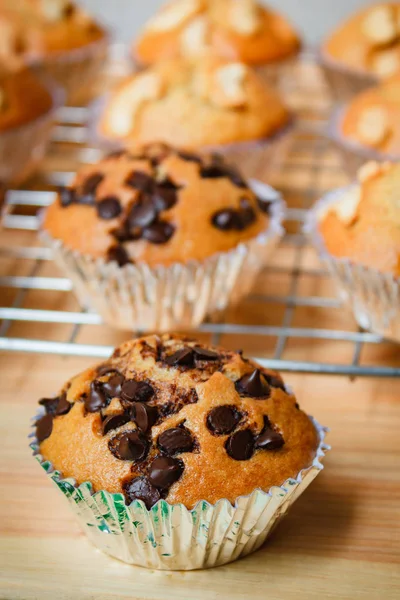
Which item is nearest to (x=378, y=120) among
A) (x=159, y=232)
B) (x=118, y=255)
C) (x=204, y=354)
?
(x=159, y=232)

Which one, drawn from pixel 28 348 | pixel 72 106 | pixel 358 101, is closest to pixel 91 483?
pixel 28 348

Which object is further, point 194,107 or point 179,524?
point 194,107

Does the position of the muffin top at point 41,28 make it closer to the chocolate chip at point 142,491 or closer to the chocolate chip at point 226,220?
the chocolate chip at point 226,220

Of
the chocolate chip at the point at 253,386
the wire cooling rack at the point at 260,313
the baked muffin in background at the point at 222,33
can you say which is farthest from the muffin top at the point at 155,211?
the baked muffin in background at the point at 222,33

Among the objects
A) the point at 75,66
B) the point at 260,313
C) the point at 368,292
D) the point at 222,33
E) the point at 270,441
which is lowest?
the point at 260,313

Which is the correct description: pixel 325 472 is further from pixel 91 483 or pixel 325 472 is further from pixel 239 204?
pixel 239 204

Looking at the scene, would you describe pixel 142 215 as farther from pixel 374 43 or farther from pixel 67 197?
pixel 374 43

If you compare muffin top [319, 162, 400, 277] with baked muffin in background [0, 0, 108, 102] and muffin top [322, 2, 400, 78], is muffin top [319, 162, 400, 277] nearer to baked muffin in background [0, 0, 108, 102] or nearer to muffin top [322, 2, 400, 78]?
muffin top [322, 2, 400, 78]
